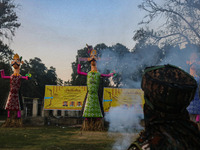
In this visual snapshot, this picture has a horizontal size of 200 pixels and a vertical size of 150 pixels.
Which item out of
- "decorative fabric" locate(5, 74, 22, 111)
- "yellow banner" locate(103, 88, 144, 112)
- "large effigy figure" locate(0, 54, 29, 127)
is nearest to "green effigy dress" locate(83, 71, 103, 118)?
"large effigy figure" locate(0, 54, 29, 127)

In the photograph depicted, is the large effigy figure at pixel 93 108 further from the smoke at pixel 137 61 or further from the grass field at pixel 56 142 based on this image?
the grass field at pixel 56 142

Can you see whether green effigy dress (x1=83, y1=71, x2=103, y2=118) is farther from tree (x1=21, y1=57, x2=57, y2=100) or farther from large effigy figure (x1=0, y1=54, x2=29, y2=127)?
tree (x1=21, y1=57, x2=57, y2=100)

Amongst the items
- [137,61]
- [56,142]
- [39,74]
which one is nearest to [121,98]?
[137,61]

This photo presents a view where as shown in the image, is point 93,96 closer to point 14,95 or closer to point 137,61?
point 137,61

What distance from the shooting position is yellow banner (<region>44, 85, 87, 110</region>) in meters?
15.5

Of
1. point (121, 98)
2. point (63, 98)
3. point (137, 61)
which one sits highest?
point (137, 61)

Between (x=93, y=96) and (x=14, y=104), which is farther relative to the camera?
(x=14, y=104)

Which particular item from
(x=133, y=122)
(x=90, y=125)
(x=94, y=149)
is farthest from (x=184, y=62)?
(x=94, y=149)

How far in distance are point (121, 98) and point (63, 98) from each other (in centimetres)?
389

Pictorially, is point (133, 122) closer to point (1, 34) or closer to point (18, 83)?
point (18, 83)

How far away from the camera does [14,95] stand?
12047mm

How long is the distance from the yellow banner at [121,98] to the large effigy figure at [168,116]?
1302cm

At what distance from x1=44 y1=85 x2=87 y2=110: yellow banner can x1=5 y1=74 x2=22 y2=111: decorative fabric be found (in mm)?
3477

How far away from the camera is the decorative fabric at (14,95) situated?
468 inches
